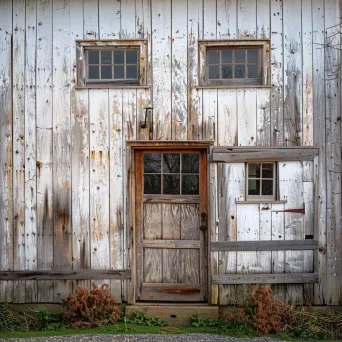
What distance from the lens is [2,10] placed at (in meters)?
7.48

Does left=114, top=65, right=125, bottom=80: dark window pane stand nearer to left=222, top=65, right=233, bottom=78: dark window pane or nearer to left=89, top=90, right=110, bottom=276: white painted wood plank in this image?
left=89, top=90, right=110, bottom=276: white painted wood plank

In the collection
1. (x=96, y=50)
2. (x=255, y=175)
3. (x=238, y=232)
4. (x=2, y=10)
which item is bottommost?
(x=238, y=232)

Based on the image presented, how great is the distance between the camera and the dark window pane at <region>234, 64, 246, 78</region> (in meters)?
7.44

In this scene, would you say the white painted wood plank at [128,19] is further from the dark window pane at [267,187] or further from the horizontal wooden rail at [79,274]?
the horizontal wooden rail at [79,274]

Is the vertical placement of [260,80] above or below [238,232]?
above

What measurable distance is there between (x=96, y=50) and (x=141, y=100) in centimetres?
103

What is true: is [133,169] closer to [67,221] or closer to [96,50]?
[67,221]

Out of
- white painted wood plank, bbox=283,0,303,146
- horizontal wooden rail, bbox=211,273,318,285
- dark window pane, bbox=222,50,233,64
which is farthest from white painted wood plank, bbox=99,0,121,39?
horizontal wooden rail, bbox=211,273,318,285

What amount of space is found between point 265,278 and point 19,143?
4087mm

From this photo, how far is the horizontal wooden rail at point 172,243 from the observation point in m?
7.54

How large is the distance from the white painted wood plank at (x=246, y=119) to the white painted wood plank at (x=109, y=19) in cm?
204

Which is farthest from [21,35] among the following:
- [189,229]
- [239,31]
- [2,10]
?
[189,229]

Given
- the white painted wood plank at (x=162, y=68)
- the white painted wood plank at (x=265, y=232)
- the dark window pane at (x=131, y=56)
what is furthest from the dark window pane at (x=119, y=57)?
the white painted wood plank at (x=265, y=232)

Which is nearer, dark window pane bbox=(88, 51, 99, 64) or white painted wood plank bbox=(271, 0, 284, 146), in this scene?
white painted wood plank bbox=(271, 0, 284, 146)
